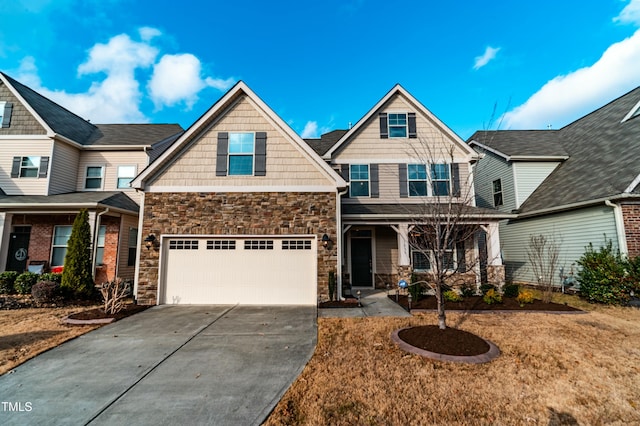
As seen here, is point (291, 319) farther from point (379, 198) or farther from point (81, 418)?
point (379, 198)

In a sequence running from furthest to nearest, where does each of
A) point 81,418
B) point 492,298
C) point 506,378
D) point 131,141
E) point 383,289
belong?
point 131,141 → point 383,289 → point 492,298 → point 506,378 → point 81,418

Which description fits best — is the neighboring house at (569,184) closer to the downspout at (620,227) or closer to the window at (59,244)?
the downspout at (620,227)

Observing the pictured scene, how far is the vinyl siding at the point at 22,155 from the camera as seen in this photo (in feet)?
40.7

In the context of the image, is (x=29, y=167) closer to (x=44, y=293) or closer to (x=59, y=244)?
(x=59, y=244)

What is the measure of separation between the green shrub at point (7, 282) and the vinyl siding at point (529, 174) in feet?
70.2

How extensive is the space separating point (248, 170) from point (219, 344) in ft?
19.1

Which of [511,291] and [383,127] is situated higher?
[383,127]

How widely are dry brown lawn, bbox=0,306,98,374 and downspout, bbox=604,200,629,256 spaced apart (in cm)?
1550

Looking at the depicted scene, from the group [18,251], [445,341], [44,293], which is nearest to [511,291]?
[445,341]

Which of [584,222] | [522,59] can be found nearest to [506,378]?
[584,222]

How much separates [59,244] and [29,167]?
389 centimetres

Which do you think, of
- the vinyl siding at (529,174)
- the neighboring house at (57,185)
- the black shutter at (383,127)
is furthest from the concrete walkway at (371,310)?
the vinyl siding at (529,174)

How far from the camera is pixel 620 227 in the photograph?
9164mm

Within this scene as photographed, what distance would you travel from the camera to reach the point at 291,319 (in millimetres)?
7355
